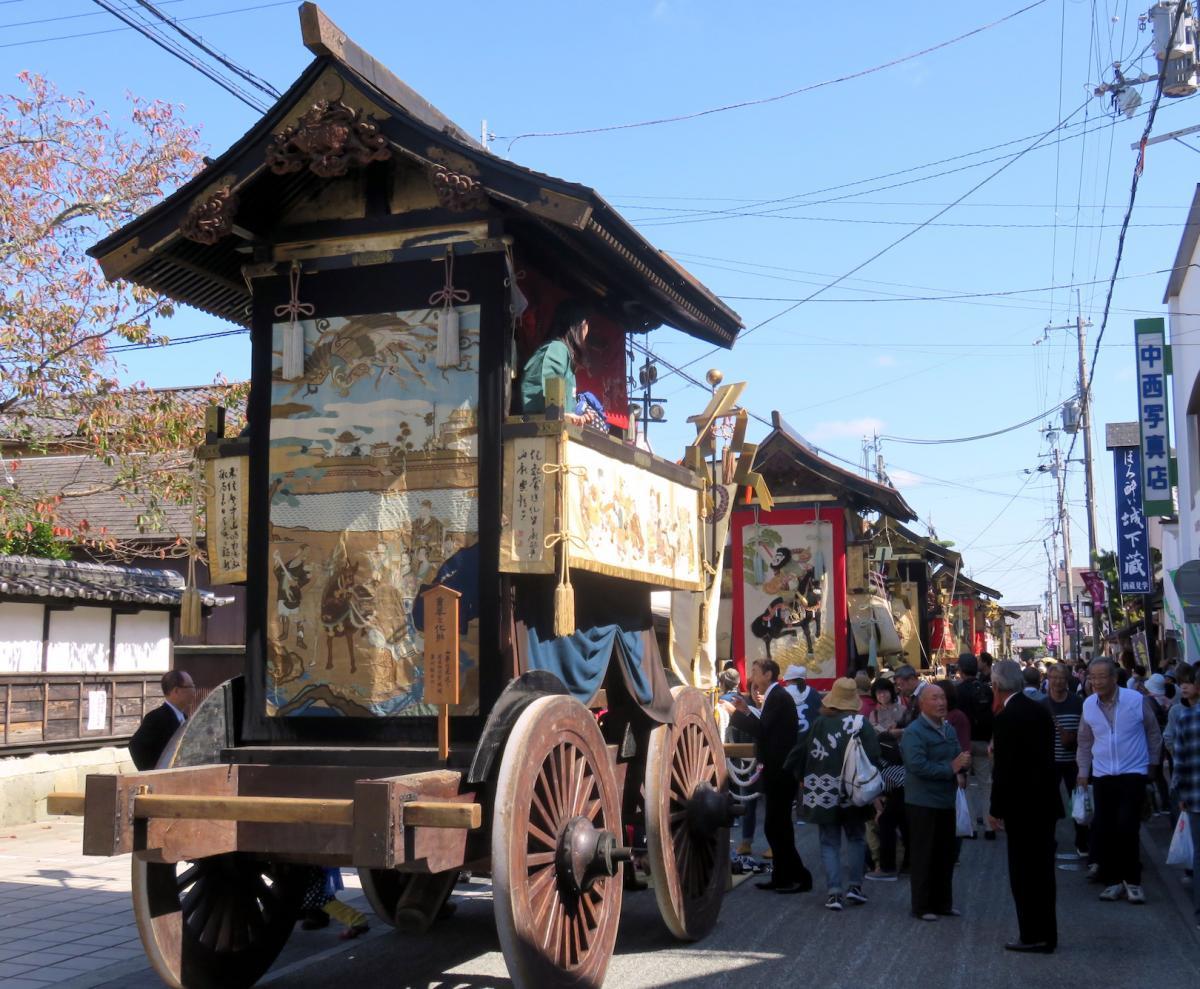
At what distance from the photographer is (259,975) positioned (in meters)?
6.80

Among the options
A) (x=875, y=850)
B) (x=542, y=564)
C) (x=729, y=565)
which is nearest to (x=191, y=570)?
(x=542, y=564)

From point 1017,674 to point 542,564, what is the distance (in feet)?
13.3

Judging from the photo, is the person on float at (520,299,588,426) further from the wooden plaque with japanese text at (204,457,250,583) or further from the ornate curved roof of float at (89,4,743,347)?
the wooden plaque with japanese text at (204,457,250,583)

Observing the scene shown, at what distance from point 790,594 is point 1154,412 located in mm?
6948

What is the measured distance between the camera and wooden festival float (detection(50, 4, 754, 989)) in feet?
19.7

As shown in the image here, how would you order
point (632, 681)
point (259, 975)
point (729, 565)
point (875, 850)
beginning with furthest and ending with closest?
point (729, 565) → point (875, 850) → point (632, 681) → point (259, 975)

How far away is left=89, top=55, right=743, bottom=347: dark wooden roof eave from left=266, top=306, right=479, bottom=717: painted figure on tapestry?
797 mm

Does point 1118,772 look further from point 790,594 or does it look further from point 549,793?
point 790,594

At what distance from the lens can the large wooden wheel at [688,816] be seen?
741cm

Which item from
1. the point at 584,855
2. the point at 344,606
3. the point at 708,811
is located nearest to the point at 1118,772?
the point at 708,811

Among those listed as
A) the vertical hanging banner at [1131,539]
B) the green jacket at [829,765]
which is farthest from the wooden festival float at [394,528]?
the vertical hanging banner at [1131,539]

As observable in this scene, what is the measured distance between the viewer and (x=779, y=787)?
10.1 m

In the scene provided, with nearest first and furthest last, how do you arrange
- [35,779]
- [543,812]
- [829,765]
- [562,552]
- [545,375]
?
[543,812] < [562,552] < [545,375] < [829,765] < [35,779]

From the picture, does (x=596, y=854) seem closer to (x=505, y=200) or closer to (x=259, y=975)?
(x=259, y=975)
